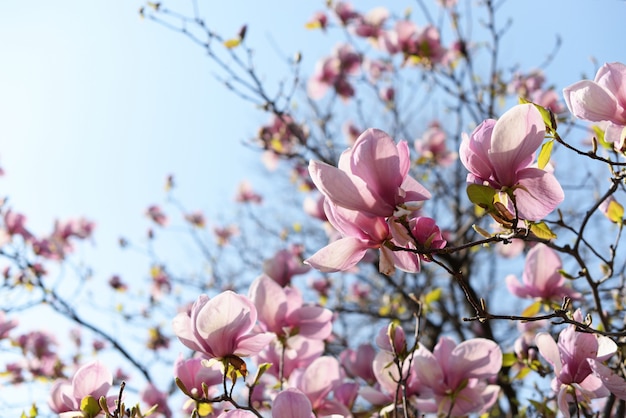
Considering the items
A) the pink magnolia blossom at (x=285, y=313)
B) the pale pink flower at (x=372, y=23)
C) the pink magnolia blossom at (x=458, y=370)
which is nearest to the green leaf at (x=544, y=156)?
the pink magnolia blossom at (x=458, y=370)

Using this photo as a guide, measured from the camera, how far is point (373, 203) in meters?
0.79

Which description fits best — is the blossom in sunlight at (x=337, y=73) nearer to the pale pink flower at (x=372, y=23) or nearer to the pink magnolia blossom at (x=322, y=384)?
the pale pink flower at (x=372, y=23)

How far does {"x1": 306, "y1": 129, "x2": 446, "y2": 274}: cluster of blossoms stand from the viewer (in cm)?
78

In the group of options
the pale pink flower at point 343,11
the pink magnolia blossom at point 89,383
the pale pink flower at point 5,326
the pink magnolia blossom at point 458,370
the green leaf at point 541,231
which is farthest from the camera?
the pale pink flower at point 343,11

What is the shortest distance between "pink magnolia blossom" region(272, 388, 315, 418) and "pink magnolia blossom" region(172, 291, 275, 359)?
114mm

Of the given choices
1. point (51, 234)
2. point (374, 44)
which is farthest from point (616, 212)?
point (51, 234)

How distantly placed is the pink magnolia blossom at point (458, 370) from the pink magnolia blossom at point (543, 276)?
0.28 meters

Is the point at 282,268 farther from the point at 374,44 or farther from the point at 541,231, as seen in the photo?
the point at 374,44

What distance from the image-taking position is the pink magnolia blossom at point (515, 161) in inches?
31.1

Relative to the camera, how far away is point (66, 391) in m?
1.14

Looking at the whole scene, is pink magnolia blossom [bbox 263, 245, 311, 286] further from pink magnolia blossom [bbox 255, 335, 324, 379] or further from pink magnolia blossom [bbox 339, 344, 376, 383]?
pink magnolia blossom [bbox 255, 335, 324, 379]

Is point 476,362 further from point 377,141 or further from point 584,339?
point 377,141

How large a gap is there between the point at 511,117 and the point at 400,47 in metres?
2.70

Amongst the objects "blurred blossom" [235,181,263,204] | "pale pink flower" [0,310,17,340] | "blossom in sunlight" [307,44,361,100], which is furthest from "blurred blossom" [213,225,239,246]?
"pale pink flower" [0,310,17,340]
